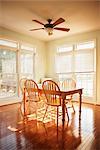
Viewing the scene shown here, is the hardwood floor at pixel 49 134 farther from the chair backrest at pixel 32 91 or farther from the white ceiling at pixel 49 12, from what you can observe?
the white ceiling at pixel 49 12

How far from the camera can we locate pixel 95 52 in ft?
17.2

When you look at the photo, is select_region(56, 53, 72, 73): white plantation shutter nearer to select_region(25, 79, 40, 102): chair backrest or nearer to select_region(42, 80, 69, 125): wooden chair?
select_region(25, 79, 40, 102): chair backrest

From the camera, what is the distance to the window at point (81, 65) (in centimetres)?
542

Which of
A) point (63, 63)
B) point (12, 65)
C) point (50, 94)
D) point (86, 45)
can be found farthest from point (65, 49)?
point (50, 94)

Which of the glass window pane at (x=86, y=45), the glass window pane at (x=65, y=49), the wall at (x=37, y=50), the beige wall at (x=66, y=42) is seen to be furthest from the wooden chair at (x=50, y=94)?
the glass window pane at (x=65, y=49)

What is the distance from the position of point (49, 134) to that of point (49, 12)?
2882 mm

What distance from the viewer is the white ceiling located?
3.28 meters

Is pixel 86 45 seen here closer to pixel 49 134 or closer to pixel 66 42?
pixel 66 42

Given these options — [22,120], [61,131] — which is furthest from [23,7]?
[61,131]

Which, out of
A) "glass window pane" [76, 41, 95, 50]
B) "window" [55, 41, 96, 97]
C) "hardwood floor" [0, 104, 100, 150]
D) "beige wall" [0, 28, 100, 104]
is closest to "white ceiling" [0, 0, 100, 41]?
"beige wall" [0, 28, 100, 104]

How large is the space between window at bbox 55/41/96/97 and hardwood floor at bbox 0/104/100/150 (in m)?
2.18

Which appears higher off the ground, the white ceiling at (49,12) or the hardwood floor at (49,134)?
the white ceiling at (49,12)

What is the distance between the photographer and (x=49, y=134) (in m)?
2.65

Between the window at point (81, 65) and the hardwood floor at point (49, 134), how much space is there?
2.18 m
